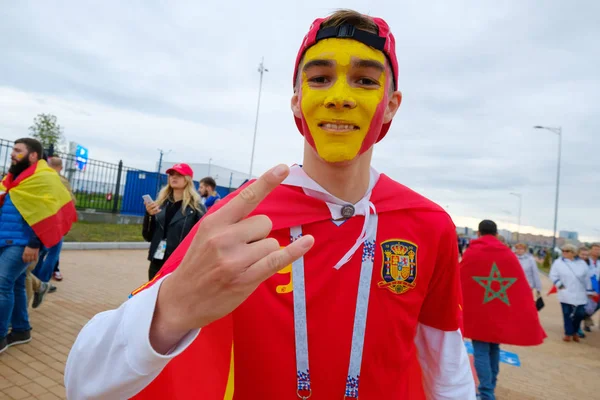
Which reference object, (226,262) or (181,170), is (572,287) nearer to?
(181,170)

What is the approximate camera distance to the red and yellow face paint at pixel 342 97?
1485mm

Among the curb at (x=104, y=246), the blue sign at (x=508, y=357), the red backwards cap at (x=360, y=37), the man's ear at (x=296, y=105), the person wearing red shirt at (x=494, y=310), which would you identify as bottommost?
the blue sign at (x=508, y=357)

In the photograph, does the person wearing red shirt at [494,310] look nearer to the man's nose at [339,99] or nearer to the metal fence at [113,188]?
the man's nose at [339,99]

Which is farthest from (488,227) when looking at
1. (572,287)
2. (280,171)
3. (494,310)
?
(280,171)

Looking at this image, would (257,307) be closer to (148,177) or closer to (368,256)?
(368,256)

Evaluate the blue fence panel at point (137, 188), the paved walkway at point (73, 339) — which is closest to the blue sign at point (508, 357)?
the paved walkway at point (73, 339)

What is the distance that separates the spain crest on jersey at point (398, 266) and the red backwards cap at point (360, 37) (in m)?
0.50

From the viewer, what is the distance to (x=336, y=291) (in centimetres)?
147

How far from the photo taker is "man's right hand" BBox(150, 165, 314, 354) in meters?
0.92

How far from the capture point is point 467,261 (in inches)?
182

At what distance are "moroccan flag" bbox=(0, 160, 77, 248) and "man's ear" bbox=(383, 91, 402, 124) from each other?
3936 mm

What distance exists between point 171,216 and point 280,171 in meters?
3.87

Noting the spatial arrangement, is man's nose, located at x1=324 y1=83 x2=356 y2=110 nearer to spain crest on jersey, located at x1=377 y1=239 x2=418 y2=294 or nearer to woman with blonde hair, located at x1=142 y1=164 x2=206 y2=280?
spain crest on jersey, located at x1=377 y1=239 x2=418 y2=294

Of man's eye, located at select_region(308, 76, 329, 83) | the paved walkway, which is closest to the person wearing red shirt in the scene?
the paved walkway
